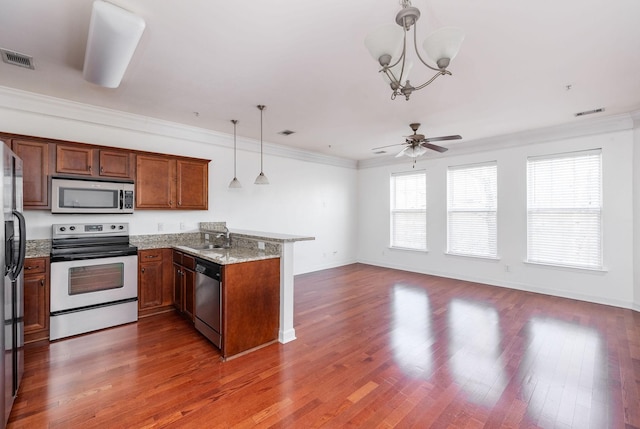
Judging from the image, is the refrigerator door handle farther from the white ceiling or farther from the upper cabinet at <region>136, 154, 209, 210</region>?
the upper cabinet at <region>136, 154, 209, 210</region>

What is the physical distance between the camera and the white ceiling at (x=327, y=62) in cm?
204

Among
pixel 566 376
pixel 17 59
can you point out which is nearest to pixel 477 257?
pixel 566 376

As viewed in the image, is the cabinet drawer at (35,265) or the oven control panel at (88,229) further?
the oven control panel at (88,229)

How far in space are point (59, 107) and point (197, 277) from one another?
276 centimetres

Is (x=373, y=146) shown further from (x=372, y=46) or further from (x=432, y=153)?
(x=372, y=46)

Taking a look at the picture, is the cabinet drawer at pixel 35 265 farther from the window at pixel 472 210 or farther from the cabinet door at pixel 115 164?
the window at pixel 472 210

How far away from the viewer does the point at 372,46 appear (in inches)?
64.1

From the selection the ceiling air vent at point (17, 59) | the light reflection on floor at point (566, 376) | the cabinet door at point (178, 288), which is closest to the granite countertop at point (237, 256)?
the cabinet door at point (178, 288)

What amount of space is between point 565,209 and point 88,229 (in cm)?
694

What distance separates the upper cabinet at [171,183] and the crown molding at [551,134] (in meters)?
4.66

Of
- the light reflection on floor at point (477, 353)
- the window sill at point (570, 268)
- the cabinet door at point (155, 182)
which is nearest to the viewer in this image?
the light reflection on floor at point (477, 353)

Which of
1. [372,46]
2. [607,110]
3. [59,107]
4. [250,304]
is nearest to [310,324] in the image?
[250,304]

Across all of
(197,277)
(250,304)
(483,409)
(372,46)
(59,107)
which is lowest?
(483,409)

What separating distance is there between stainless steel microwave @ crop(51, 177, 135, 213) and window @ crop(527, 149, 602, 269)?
6.29 m
